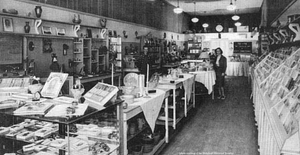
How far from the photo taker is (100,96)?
102 inches

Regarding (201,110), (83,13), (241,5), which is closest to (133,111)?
(201,110)

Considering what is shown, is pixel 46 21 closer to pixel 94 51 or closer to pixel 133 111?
pixel 94 51

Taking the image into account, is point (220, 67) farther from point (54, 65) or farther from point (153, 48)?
point (54, 65)

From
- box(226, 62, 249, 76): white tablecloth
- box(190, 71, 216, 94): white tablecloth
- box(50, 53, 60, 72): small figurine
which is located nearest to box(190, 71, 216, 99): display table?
box(190, 71, 216, 94): white tablecloth

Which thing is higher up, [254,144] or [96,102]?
[96,102]

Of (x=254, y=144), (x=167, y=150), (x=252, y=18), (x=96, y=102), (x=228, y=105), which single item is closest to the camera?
(x=96, y=102)

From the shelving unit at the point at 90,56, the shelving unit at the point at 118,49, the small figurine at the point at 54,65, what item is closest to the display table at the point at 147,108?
the small figurine at the point at 54,65

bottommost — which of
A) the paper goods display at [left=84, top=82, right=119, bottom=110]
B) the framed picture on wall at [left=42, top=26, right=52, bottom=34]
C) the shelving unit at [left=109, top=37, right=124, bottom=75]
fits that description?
the paper goods display at [left=84, top=82, right=119, bottom=110]

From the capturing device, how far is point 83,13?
8.20 m

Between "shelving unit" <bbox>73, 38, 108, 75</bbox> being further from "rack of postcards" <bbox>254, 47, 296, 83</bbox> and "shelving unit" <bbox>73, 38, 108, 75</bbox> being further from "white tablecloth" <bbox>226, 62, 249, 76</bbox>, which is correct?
"white tablecloth" <bbox>226, 62, 249, 76</bbox>

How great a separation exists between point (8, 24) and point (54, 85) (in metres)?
3.73

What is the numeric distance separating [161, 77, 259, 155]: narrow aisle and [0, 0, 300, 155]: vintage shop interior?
0.8 inches

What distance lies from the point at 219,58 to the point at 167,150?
5462 millimetres

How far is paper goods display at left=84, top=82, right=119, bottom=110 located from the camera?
2.49 m
